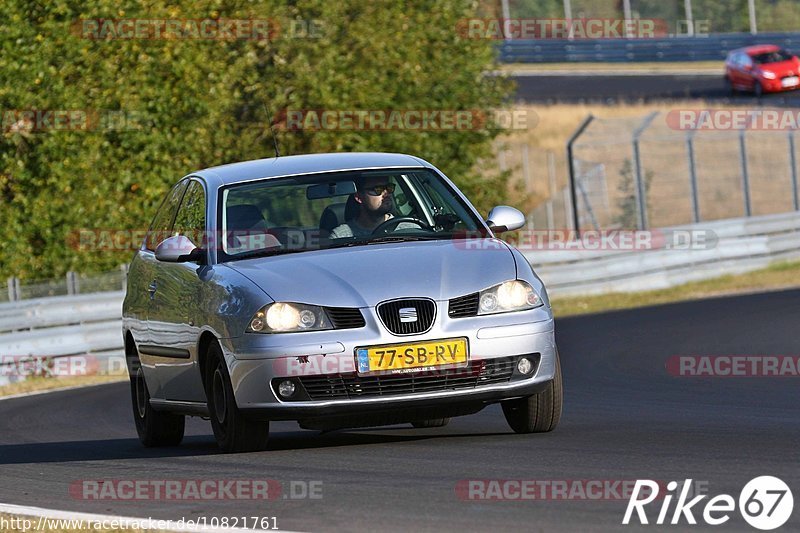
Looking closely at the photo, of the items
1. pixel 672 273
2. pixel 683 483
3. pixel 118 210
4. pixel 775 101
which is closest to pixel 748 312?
pixel 672 273

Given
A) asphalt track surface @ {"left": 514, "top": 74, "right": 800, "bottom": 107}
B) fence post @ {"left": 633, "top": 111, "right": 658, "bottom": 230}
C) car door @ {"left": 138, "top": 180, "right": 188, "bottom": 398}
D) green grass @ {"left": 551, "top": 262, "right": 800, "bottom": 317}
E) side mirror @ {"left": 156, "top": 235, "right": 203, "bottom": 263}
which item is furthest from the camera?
asphalt track surface @ {"left": 514, "top": 74, "right": 800, "bottom": 107}

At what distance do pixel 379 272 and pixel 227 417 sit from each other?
115 cm

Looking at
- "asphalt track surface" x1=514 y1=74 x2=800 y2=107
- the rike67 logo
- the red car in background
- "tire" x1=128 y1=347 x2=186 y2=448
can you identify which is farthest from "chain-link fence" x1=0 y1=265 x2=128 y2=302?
the red car in background

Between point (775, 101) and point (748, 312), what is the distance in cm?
3032

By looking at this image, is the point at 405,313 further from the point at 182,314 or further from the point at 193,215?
the point at 193,215

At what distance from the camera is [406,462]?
813 centimetres

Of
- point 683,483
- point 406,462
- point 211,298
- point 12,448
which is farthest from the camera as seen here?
point 12,448

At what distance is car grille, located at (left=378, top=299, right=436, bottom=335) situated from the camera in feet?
27.3

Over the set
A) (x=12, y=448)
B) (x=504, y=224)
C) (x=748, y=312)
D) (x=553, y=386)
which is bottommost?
(x=748, y=312)

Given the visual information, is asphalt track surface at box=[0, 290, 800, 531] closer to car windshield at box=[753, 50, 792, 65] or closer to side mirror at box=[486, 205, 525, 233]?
side mirror at box=[486, 205, 525, 233]

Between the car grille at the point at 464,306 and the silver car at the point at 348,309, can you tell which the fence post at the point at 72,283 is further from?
the car grille at the point at 464,306

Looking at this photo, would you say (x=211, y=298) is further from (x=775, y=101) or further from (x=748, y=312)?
(x=775, y=101)

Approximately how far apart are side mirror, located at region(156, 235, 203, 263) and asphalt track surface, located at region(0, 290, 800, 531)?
1099mm

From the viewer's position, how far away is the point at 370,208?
9.55 metres
